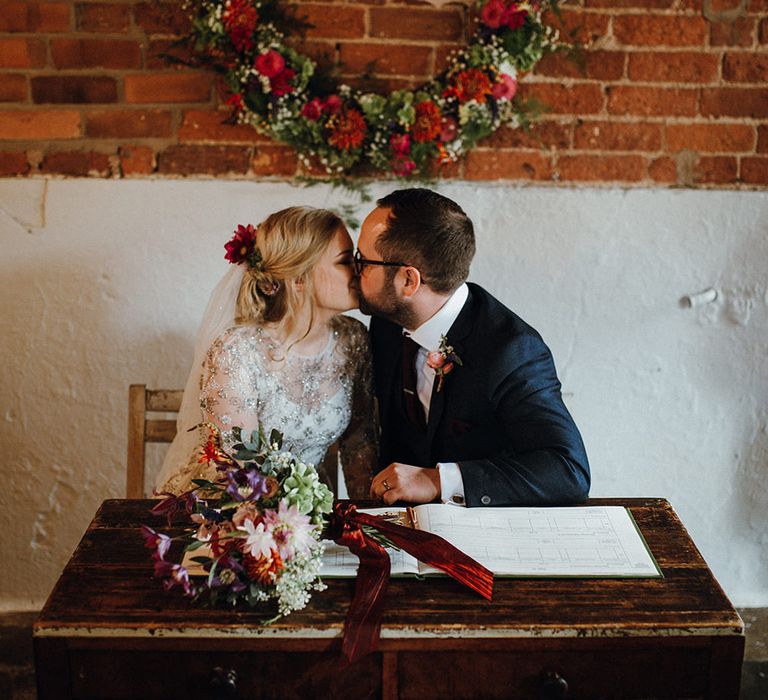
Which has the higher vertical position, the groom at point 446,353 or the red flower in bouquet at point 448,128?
the red flower in bouquet at point 448,128

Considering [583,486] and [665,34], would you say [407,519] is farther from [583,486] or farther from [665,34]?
[665,34]

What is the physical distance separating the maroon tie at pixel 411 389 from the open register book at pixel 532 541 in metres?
0.47

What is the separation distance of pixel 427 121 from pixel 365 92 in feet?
0.69

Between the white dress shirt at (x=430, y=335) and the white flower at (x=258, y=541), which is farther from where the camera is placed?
the white dress shirt at (x=430, y=335)

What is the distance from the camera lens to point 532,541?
164 cm

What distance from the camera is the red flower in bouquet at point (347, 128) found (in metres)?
2.38

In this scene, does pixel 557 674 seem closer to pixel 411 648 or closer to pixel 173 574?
pixel 411 648

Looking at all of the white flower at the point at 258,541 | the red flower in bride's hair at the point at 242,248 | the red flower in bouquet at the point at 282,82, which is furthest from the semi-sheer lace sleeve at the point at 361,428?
the white flower at the point at 258,541

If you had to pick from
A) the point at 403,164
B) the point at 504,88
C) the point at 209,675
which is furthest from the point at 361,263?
the point at 209,675

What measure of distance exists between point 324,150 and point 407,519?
120 cm

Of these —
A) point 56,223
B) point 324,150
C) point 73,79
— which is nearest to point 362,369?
point 324,150

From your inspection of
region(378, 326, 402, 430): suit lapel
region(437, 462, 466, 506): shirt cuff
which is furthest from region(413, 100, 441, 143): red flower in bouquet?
region(437, 462, 466, 506): shirt cuff

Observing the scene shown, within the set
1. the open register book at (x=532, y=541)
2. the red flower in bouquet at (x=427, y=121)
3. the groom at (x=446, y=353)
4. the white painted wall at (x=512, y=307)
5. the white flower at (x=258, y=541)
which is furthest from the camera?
the white painted wall at (x=512, y=307)

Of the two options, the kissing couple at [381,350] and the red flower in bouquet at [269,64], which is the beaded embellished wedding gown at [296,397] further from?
the red flower in bouquet at [269,64]
